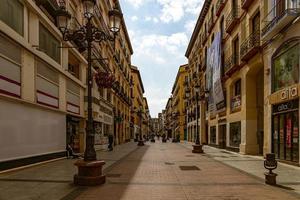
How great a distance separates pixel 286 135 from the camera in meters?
17.2

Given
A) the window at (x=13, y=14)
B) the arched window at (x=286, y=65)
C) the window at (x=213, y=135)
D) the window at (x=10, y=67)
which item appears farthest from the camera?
the window at (x=213, y=135)

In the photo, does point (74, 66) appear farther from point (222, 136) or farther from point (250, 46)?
point (222, 136)

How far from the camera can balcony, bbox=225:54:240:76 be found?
88.4ft

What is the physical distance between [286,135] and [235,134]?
10263 millimetres

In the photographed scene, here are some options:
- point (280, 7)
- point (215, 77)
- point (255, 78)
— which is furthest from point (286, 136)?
point (215, 77)

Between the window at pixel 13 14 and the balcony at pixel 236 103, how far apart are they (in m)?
17.0

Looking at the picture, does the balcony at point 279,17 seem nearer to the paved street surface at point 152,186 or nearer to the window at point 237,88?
the paved street surface at point 152,186

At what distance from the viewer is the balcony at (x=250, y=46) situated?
2152 cm

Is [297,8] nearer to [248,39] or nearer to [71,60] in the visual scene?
[248,39]

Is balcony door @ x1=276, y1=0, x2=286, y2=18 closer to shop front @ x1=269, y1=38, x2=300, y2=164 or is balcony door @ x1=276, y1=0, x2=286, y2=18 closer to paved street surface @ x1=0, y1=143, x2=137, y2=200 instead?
shop front @ x1=269, y1=38, x2=300, y2=164

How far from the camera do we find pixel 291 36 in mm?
16406

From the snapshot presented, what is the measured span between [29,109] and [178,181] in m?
7.23

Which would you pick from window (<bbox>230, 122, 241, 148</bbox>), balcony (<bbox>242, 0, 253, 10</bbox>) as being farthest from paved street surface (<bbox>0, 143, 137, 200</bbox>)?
balcony (<bbox>242, 0, 253, 10</bbox>)

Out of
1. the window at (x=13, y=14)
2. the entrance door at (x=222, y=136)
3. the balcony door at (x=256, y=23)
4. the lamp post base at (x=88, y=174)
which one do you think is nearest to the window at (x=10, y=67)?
the window at (x=13, y=14)
